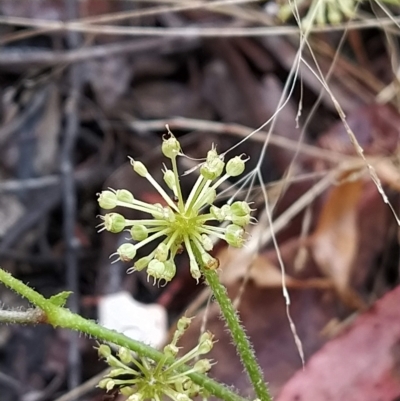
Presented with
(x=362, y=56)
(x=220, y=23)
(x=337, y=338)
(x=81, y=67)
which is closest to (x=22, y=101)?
(x=81, y=67)

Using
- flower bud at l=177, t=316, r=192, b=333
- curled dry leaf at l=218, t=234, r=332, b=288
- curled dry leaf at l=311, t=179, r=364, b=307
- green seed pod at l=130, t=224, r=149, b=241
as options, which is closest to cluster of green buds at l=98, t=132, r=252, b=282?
green seed pod at l=130, t=224, r=149, b=241

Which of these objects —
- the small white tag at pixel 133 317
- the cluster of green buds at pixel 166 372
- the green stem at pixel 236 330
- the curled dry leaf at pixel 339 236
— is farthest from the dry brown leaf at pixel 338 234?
the cluster of green buds at pixel 166 372

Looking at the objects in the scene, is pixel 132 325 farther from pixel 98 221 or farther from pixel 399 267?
pixel 399 267

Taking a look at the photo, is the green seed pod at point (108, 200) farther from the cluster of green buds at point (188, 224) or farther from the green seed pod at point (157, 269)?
the green seed pod at point (157, 269)

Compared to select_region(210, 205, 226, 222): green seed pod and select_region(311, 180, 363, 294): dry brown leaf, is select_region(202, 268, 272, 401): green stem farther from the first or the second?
select_region(311, 180, 363, 294): dry brown leaf

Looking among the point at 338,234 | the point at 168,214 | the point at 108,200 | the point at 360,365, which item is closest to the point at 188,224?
the point at 168,214

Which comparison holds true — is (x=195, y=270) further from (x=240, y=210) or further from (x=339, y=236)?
(x=339, y=236)
